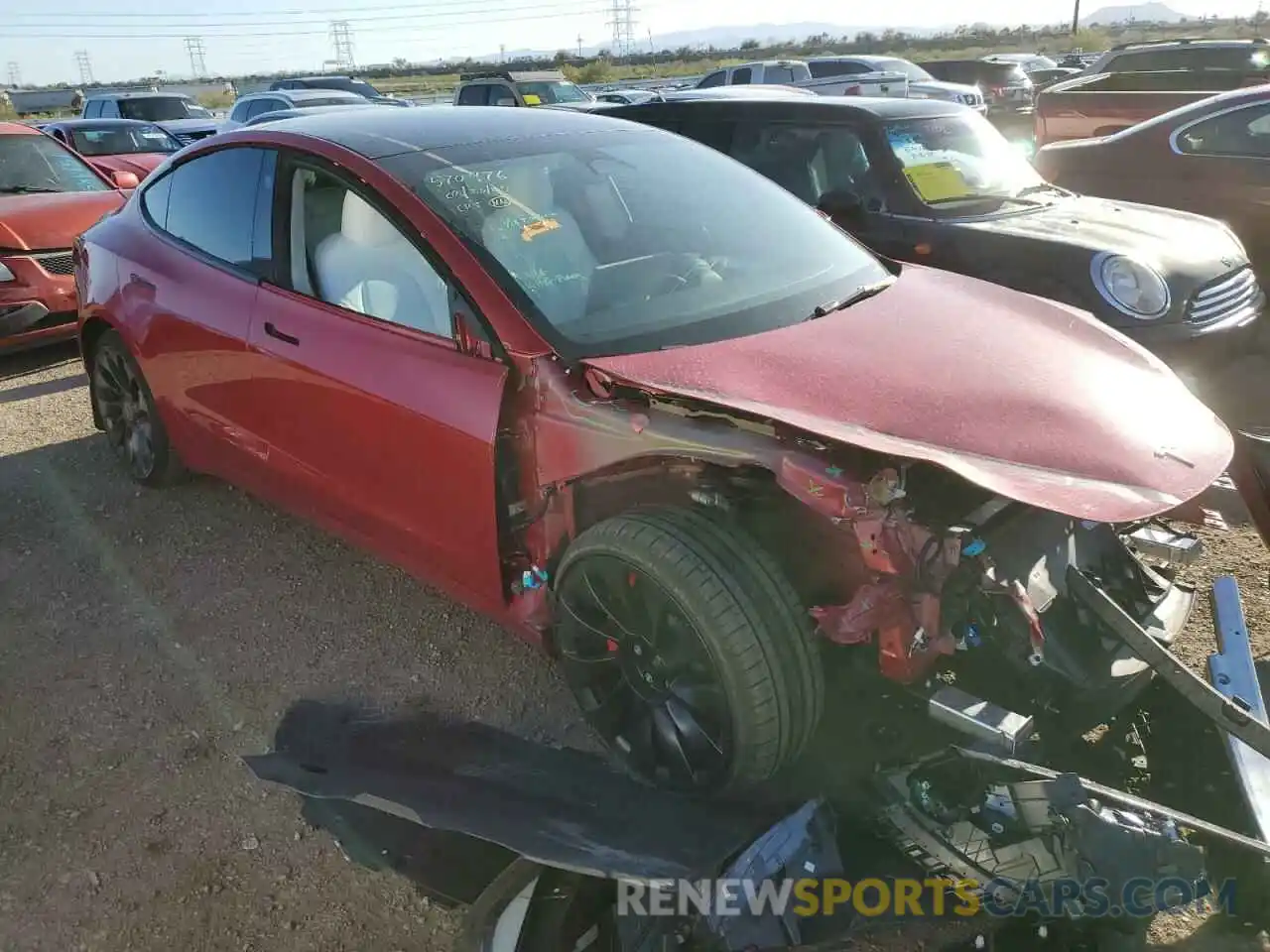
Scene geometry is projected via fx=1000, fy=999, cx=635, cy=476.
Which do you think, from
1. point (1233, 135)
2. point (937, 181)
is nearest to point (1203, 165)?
point (1233, 135)

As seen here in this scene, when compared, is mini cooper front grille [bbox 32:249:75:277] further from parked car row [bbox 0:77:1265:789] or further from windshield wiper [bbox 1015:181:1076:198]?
windshield wiper [bbox 1015:181:1076:198]

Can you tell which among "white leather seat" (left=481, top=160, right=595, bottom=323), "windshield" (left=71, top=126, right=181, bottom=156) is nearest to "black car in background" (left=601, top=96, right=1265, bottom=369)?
"white leather seat" (left=481, top=160, right=595, bottom=323)

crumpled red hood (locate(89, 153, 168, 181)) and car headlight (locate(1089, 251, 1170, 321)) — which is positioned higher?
crumpled red hood (locate(89, 153, 168, 181))

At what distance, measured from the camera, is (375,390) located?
9.67 feet

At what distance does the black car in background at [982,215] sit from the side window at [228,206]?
3.02 meters

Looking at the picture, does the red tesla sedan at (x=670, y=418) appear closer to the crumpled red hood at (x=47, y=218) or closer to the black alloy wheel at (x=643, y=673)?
the black alloy wheel at (x=643, y=673)

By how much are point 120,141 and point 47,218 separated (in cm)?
701

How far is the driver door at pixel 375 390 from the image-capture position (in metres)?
2.76

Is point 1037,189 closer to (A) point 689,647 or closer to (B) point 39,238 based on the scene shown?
(A) point 689,647

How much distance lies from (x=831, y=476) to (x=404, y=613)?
79.6 inches

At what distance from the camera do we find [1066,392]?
2461 mm

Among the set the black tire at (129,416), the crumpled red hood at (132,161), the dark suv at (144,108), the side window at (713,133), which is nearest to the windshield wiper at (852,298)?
the black tire at (129,416)

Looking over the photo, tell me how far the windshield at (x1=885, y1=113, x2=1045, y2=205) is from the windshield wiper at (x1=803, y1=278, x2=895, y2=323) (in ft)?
8.42

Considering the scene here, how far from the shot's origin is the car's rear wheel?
7.50 feet
